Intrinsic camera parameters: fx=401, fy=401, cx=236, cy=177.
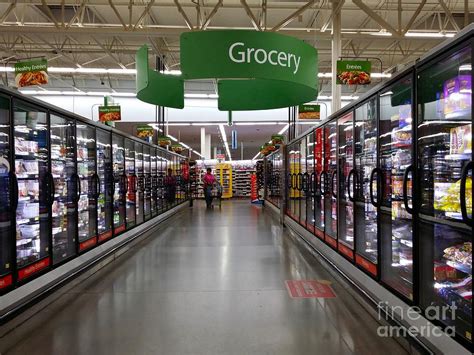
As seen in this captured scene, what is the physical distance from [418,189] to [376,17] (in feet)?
22.5

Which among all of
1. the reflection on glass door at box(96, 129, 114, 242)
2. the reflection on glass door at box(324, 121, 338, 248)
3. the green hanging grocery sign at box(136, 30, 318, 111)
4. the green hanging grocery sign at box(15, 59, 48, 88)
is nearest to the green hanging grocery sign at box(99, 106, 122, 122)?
the green hanging grocery sign at box(15, 59, 48, 88)

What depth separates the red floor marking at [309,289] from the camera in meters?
4.60

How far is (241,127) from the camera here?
25000mm

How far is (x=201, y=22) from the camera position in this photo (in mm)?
11055

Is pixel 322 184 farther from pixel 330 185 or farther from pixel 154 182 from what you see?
pixel 154 182

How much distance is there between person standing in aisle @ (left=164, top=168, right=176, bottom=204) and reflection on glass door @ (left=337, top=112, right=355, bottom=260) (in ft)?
30.7

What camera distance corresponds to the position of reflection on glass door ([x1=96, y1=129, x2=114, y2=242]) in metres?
7.05

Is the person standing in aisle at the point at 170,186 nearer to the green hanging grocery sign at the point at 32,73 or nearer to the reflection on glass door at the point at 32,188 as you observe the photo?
the green hanging grocery sign at the point at 32,73

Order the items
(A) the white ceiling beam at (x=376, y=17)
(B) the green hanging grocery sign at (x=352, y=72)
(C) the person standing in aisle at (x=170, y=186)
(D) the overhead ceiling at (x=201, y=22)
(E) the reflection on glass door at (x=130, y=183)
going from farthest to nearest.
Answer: (C) the person standing in aisle at (x=170, y=186) → (D) the overhead ceiling at (x=201, y=22) → (B) the green hanging grocery sign at (x=352, y=72) → (E) the reflection on glass door at (x=130, y=183) → (A) the white ceiling beam at (x=376, y=17)

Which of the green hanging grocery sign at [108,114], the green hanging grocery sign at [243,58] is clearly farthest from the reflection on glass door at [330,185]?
the green hanging grocery sign at [108,114]

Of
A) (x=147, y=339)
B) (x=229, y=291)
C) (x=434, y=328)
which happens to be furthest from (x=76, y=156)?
(x=434, y=328)

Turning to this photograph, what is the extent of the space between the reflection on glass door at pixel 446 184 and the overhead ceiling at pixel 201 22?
5432mm

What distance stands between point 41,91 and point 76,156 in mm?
15436

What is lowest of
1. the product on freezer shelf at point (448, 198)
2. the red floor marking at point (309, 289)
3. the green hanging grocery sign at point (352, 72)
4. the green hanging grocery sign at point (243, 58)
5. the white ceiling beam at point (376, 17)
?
the red floor marking at point (309, 289)
